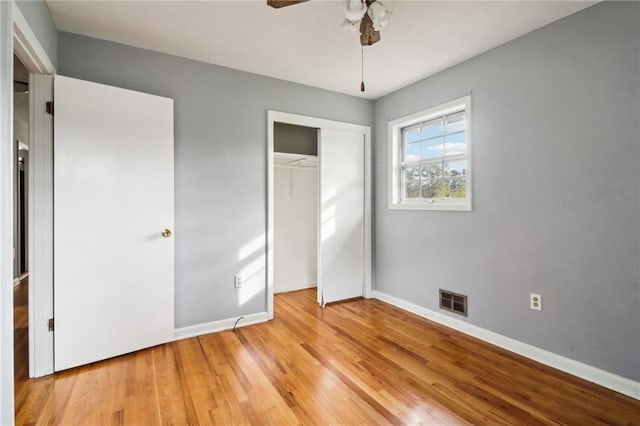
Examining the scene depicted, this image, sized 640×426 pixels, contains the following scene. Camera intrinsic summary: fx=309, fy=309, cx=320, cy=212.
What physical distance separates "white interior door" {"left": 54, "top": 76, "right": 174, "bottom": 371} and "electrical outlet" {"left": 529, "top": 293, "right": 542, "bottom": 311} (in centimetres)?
287

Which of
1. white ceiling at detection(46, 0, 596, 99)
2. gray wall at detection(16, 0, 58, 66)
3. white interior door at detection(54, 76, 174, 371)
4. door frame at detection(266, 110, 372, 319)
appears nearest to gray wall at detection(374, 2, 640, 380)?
white ceiling at detection(46, 0, 596, 99)

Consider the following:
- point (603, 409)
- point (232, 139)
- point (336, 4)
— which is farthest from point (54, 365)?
point (603, 409)

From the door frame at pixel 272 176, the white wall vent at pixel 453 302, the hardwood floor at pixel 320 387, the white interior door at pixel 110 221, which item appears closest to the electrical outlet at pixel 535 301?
the hardwood floor at pixel 320 387

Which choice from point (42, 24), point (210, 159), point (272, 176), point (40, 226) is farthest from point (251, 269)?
point (42, 24)

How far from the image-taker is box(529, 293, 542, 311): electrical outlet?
7.64 ft

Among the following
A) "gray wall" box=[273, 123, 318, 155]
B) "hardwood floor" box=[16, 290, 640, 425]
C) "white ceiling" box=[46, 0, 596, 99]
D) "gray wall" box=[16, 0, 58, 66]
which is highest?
"white ceiling" box=[46, 0, 596, 99]

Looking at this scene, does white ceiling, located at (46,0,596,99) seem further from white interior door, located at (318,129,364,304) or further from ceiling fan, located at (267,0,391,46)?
white interior door, located at (318,129,364,304)

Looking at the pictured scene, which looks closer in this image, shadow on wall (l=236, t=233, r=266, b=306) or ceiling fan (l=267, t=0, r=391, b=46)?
ceiling fan (l=267, t=0, r=391, b=46)

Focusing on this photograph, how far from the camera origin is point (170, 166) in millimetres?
2547

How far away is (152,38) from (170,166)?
3.32 feet

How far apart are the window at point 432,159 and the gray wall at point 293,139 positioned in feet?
3.68

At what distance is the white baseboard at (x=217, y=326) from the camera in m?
2.73

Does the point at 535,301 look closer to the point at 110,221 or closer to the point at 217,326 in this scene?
the point at 217,326

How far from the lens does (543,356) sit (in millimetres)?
2295
